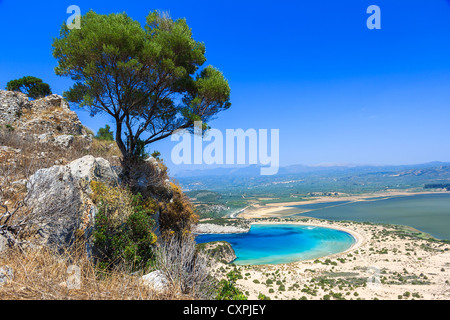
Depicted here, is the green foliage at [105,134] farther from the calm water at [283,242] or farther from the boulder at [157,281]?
the calm water at [283,242]

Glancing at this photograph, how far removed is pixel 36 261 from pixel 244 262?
30829 millimetres

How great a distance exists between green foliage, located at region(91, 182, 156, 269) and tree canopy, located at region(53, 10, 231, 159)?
2.60m

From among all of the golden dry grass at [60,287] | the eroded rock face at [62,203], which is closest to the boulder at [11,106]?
the eroded rock face at [62,203]

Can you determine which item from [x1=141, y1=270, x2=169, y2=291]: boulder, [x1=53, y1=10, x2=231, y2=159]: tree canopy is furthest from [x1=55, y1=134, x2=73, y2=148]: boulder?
[x1=141, y1=270, x2=169, y2=291]: boulder

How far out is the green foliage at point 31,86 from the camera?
1769 cm

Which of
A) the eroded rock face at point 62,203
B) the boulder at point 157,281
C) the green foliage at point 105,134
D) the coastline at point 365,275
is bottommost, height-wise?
the coastline at point 365,275

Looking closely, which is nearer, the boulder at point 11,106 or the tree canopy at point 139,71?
the tree canopy at point 139,71

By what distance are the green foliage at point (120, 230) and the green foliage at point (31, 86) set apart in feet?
53.5

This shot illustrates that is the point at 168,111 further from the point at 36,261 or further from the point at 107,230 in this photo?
the point at 36,261

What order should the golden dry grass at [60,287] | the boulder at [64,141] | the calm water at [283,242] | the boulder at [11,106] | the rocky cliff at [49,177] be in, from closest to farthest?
the golden dry grass at [60,287], the rocky cliff at [49,177], the boulder at [64,141], the boulder at [11,106], the calm water at [283,242]

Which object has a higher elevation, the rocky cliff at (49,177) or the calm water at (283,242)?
the rocky cliff at (49,177)

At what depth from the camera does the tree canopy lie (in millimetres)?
7336

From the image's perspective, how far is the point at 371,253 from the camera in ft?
98.5
